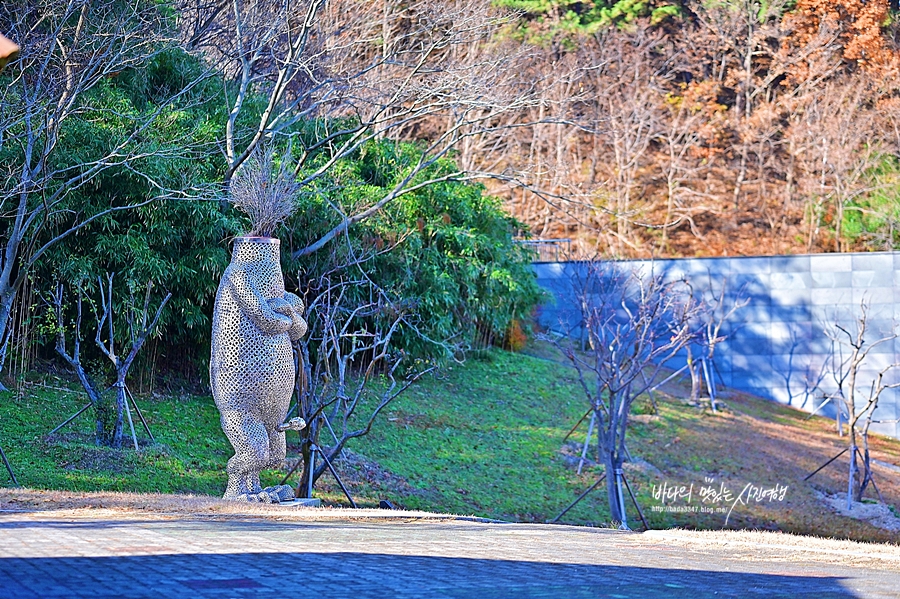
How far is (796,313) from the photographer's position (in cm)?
1980

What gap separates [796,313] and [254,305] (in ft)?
46.2

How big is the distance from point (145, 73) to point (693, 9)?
16726mm

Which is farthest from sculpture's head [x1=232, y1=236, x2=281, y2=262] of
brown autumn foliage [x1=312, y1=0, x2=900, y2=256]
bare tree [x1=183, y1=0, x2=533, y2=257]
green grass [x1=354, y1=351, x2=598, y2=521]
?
brown autumn foliage [x1=312, y1=0, x2=900, y2=256]

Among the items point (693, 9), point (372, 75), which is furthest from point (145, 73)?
point (693, 9)

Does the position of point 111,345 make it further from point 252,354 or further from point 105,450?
point 252,354

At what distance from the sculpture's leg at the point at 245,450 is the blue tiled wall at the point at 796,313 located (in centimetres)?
1142

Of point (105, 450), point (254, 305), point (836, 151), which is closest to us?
point (254, 305)

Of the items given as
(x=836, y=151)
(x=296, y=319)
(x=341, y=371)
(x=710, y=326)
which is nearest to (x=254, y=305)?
(x=296, y=319)

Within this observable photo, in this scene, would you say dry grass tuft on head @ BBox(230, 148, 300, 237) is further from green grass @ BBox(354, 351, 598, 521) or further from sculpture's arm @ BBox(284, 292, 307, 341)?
green grass @ BBox(354, 351, 598, 521)

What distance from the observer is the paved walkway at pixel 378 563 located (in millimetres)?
4531

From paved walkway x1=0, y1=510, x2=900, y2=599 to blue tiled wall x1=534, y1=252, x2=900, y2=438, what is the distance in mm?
12527

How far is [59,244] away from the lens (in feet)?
41.5

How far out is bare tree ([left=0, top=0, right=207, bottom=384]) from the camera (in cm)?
1083

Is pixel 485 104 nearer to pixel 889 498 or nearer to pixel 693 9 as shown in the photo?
pixel 889 498
